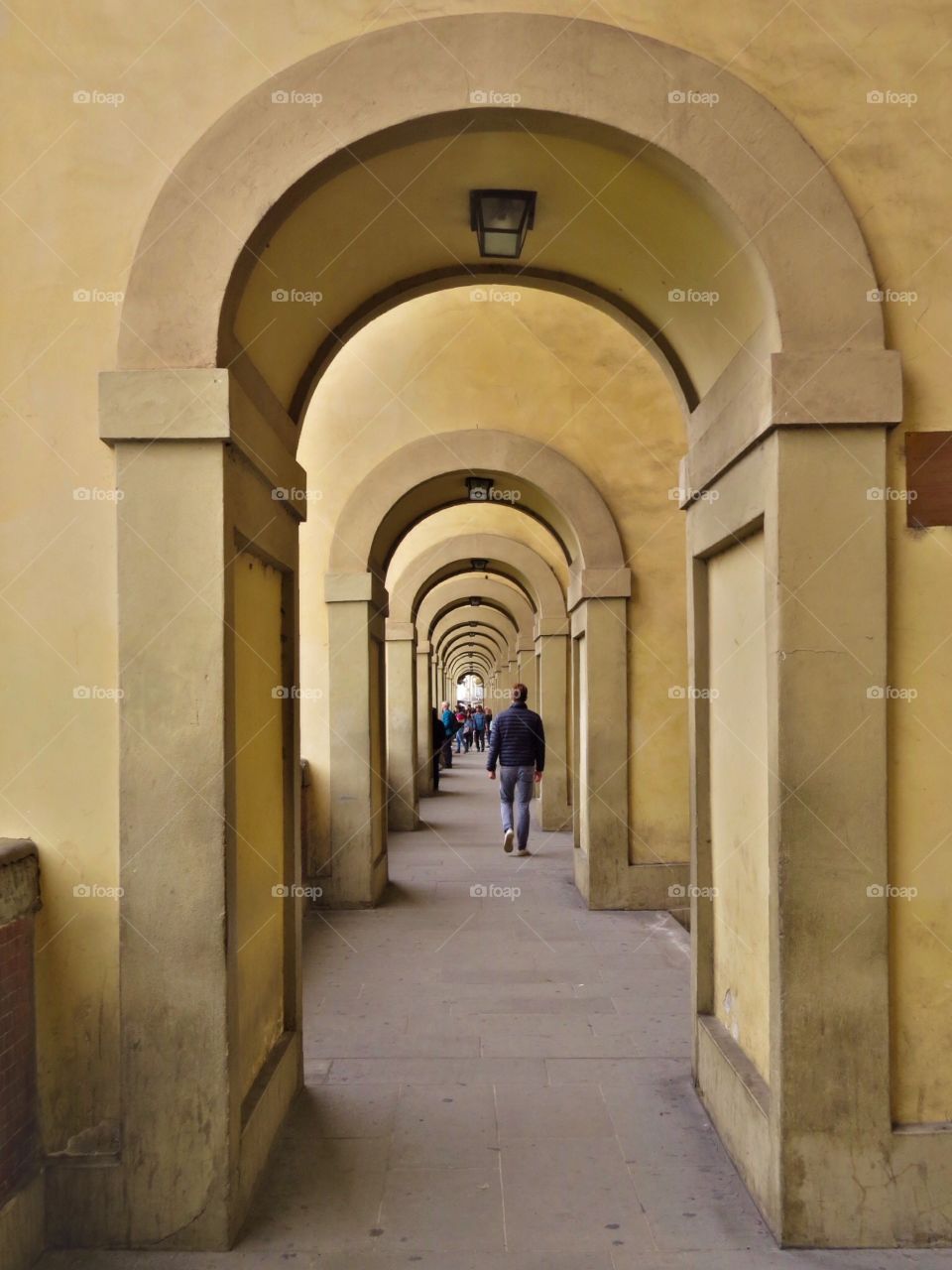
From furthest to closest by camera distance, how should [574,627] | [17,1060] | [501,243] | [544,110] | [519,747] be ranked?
[519,747] → [574,627] → [501,243] → [544,110] → [17,1060]

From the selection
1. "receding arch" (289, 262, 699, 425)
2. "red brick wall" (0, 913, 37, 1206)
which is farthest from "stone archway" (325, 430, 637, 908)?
"red brick wall" (0, 913, 37, 1206)

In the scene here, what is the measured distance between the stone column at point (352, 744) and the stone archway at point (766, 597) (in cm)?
526

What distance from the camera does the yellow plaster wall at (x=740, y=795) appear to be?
3980mm

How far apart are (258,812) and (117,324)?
6.76 ft

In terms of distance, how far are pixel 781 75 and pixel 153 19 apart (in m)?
2.39

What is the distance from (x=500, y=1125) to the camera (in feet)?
14.7

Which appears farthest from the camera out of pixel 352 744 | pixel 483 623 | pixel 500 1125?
pixel 483 623

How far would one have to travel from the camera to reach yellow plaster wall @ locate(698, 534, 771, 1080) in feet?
13.1

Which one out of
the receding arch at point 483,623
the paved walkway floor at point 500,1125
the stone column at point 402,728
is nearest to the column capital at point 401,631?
the stone column at point 402,728

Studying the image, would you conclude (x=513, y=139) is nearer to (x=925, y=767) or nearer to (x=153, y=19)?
(x=153, y=19)

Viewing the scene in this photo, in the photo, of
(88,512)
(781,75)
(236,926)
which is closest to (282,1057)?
(236,926)

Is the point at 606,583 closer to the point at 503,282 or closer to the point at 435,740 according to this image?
the point at 503,282

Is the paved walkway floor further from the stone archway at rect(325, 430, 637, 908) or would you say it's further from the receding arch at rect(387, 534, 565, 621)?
the receding arch at rect(387, 534, 565, 621)

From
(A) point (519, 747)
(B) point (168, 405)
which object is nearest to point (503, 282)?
(B) point (168, 405)
